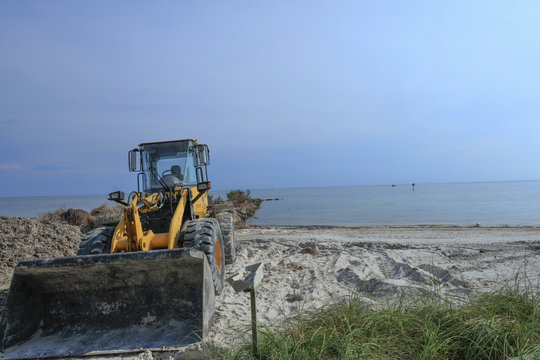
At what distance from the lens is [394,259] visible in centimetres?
811

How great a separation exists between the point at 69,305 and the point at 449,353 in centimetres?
415

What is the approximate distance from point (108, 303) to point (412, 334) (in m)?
3.43

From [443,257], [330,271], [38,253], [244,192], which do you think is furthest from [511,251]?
[244,192]

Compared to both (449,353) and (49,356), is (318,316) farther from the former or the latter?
(49,356)

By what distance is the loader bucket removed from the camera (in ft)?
13.6

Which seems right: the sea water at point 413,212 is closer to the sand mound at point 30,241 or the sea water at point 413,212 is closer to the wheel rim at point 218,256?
the sand mound at point 30,241

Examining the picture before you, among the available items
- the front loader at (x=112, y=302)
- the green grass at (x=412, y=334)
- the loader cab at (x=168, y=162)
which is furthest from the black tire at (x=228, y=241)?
the green grass at (x=412, y=334)

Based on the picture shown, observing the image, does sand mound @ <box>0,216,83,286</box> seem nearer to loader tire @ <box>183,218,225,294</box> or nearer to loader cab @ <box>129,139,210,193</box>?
loader cab @ <box>129,139,210,193</box>

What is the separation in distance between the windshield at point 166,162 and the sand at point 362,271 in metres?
2.29

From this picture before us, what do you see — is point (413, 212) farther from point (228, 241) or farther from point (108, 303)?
point (108, 303)

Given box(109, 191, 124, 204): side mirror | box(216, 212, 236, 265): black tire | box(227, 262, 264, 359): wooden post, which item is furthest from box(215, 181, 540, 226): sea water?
box(227, 262, 264, 359): wooden post

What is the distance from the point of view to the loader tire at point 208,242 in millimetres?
5293

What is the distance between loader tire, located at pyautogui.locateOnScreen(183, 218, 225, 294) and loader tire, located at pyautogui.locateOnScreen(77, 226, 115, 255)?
4.35ft

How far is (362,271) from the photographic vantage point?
7.17 m
